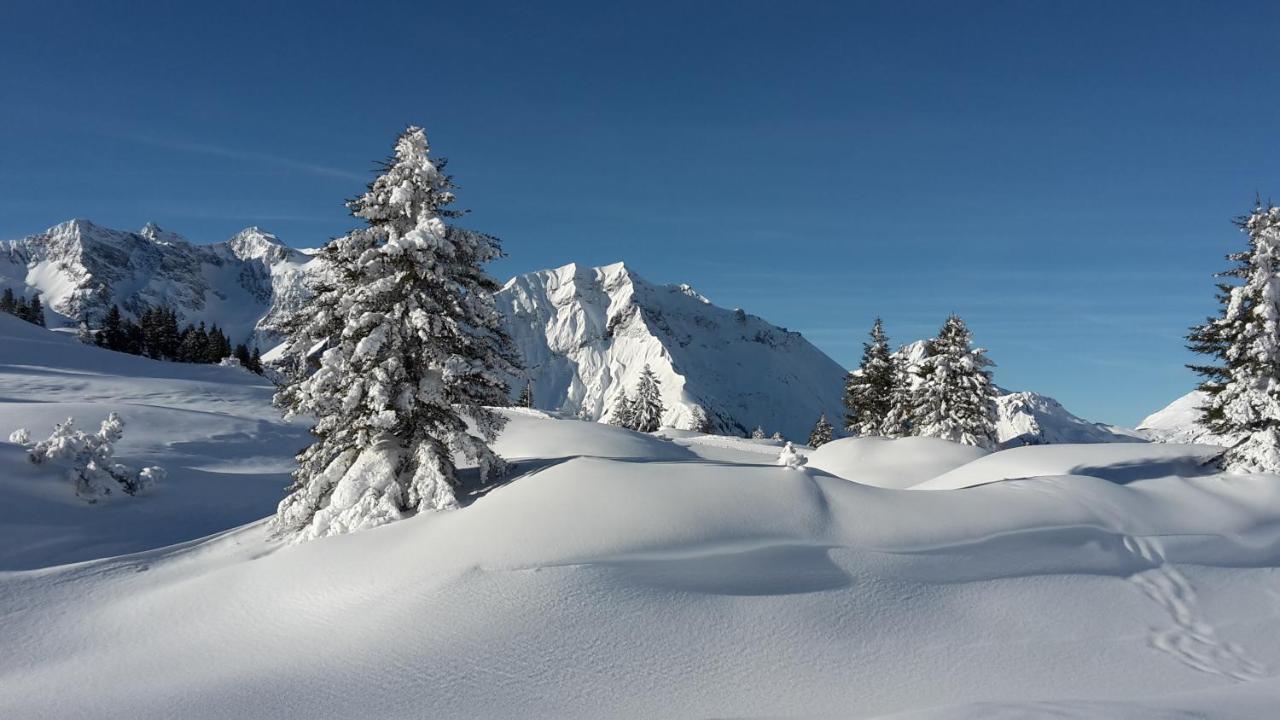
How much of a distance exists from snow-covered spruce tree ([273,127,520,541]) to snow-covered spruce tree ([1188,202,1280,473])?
18753 millimetres

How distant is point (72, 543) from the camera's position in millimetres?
15805

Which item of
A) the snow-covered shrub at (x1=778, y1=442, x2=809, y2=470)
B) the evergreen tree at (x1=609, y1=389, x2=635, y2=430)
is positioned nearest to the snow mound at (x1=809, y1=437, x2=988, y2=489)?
the snow-covered shrub at (x1=778, y1=442, x2=809, y2=470)

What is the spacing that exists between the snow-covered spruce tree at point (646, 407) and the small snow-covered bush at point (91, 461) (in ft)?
164

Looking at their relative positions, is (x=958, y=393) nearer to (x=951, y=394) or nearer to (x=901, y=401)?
(x=951, y=394)

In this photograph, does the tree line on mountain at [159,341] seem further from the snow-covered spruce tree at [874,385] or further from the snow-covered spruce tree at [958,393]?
the snow-covered spruce tree at [958,393]

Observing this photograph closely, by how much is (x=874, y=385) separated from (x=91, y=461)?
1633 inches

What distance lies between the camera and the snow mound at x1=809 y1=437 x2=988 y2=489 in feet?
92.0

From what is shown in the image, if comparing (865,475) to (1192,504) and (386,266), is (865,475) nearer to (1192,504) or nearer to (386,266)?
(1192,504)

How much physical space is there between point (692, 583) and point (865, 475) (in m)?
22.0

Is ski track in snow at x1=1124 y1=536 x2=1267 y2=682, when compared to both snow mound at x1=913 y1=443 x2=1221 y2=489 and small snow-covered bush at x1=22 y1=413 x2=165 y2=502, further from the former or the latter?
small snow-covered bush at x1=22 y1=413 x2=165 y2=502

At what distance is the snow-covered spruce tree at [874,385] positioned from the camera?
152ft

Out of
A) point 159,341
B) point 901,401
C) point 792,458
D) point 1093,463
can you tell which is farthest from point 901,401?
point 159,341

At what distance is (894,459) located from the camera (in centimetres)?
3028

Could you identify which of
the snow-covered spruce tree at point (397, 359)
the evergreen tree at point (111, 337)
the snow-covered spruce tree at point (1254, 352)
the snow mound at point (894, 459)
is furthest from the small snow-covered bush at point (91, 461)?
the evergreen tree at point (111, 337)
